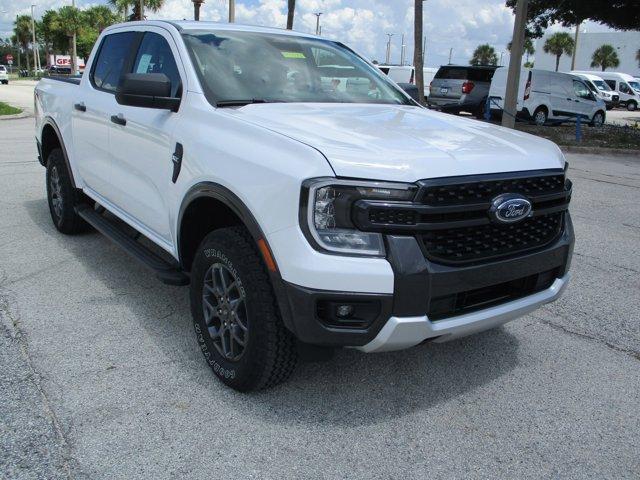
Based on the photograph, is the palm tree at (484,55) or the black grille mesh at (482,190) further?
the palm tree at (484,55)

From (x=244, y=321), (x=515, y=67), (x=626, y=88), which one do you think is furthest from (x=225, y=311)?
(x=626, y=88)

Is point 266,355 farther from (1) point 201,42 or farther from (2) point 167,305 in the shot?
(1) point 201,42

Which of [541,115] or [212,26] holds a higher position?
[212,26]

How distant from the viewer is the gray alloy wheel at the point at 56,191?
5.68 meters

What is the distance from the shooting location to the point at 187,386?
3230mm

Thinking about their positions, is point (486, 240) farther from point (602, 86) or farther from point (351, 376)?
point (602, 86)

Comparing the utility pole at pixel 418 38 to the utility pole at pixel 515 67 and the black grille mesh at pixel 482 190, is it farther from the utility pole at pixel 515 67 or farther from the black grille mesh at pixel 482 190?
the black grille mesh at pixel 482 190

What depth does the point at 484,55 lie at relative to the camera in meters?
91.6

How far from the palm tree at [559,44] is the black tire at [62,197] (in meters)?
76.7

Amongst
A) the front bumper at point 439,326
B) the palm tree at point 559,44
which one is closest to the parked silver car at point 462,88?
the front bumper at point 439,326

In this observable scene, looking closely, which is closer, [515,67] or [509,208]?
[509,208]

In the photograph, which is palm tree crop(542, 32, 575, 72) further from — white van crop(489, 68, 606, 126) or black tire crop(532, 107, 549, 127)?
black tire crop(532, 107, 549, 127)

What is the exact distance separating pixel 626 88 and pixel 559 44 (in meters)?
37.0

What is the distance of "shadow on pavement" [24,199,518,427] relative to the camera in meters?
3.05
